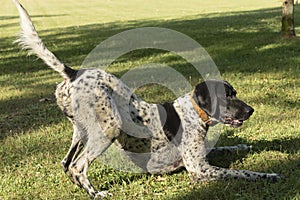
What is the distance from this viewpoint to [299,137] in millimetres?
6977

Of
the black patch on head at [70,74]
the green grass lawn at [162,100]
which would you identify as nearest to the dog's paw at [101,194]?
the green grass lawn at [162,100]

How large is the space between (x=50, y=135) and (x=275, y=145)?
3623mm

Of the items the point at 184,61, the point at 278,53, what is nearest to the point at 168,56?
A: the point at 184,61

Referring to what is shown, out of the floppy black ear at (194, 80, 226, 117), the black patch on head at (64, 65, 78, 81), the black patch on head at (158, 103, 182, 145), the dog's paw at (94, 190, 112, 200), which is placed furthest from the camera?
the black patch on head at (158, 103, 182, 145)

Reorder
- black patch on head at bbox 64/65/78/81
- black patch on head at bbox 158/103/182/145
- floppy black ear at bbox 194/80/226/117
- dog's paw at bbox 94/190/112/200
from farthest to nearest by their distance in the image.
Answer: black patch on head at bbox 158/103/182/145 → floppy black ear at bbox 194/80/226/117 → black patch on head at bbox 64/65/78/81 → dog's paw at bbox 94/190/112/200

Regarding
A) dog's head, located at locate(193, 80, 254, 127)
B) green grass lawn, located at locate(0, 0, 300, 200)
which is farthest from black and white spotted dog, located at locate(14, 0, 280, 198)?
green grass lawn, located at locate(0, 0, 300, 200)

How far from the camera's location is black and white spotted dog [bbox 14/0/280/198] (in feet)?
17.7

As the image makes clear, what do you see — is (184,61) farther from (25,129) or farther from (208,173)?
(208,173)

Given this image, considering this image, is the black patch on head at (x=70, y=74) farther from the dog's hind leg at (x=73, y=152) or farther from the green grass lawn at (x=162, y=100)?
the green grass lawn at (x=162, y=100)

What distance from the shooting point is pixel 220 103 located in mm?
5738

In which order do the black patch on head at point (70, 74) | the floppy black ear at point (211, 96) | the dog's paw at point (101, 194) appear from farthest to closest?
1. the floppy black ear at point (211, 96)
2. the black patch on head at point (70, 74)
3. the dog's paw at point (101, 194)

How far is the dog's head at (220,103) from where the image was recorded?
5719 millimetres

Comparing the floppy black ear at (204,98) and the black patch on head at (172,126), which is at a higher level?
the floppy black ear at (204,98)

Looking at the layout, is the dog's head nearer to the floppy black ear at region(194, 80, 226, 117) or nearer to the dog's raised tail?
the floppy black ear at region(194, 80, 226, 117)
